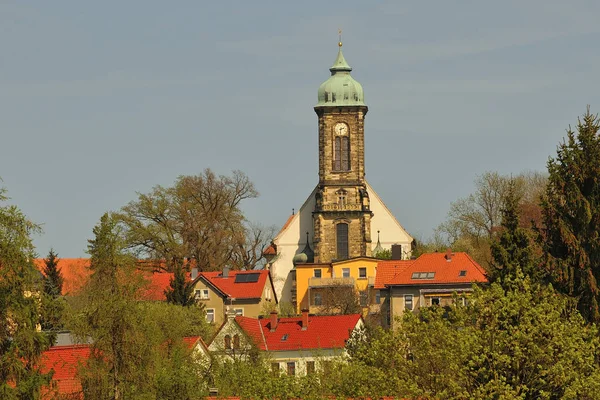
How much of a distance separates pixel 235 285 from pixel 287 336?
2730 centimetres

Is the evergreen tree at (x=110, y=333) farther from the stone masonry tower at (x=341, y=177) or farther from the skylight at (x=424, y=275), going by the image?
the stone masonry tower at (x=341, y=177)

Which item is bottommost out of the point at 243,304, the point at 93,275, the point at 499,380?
the point at 499,380

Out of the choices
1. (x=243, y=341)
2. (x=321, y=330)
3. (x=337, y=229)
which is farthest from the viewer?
(x=337, y=229)

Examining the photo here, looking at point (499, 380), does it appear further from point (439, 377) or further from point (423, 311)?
point (423, 311)

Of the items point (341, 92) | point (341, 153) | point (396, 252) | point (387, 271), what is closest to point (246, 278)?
point (396, 252)

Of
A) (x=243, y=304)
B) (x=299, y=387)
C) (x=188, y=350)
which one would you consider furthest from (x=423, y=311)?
(x=243, y=304)

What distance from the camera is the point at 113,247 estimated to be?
47.6 m

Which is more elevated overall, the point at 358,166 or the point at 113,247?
the point at 358,166

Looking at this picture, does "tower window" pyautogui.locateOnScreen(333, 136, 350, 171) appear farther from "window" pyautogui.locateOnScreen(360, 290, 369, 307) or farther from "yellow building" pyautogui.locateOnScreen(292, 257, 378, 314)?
"window" pyautogui.locateOnScreen(360, 290, 369, 307)

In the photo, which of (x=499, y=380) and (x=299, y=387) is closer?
(x=499, y=380)

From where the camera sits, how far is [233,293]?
10638cm

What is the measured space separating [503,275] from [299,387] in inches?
390

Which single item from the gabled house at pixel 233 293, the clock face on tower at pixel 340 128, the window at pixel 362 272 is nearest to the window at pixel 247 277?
the gabled house at pixel 233 293

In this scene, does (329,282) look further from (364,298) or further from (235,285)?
(235,285)
